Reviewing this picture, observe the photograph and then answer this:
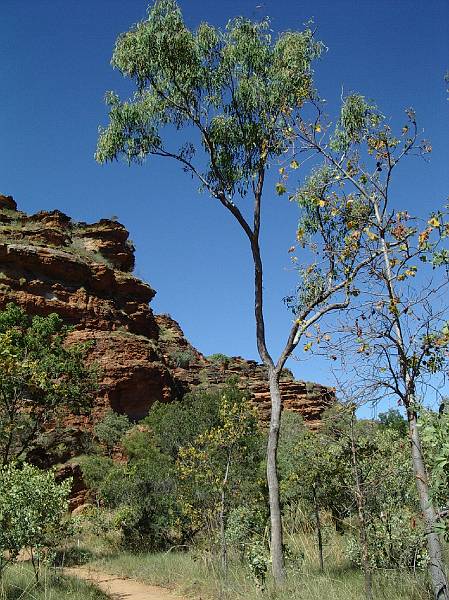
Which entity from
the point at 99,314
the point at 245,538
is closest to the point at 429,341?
the point at 245,538

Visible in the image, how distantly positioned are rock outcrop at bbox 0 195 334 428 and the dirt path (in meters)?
21.1

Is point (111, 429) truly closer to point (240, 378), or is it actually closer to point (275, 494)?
point (240, 378)

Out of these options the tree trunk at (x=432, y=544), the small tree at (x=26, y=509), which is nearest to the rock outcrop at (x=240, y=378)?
the small tree at (x=26, y=509)

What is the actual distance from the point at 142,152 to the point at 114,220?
39662 mm

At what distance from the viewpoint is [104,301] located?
42281 mm

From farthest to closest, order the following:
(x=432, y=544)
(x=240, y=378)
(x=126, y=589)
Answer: (x=240, y=378) < (x=126, y=589) < (x=432, y=544)

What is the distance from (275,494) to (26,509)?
404 centimetres

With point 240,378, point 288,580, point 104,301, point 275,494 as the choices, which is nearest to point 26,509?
point 275,494

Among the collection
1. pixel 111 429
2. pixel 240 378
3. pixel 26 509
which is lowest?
pixel 26 509

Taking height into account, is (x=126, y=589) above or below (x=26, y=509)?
below

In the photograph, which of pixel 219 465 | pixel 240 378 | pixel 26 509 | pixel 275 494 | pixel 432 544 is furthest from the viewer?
pixel 240 378

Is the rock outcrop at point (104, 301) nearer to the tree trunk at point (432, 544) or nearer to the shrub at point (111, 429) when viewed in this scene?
the shrub at point (111, 429)

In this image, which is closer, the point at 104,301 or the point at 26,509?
the point at 26,509

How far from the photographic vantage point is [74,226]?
49.8m
